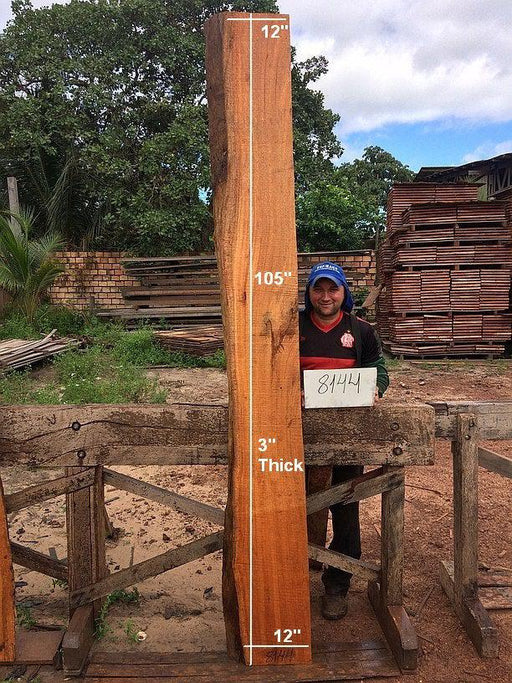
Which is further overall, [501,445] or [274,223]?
[501,445]

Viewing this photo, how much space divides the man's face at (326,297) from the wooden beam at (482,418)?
68cm

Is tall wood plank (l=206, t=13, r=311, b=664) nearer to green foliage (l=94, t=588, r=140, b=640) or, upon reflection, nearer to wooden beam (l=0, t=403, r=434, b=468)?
wooden beam (l=0, t=403, r=434, b=468)

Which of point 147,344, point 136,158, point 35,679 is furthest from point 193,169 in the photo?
point 35,679

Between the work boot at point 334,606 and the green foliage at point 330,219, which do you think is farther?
the green foliage at point 330,219

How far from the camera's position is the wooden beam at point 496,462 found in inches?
109

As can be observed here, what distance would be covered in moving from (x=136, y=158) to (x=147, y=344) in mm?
5779

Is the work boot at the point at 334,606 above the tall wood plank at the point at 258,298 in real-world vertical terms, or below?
below

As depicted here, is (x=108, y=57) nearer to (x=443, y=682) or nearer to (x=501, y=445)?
(x=501, y=445)

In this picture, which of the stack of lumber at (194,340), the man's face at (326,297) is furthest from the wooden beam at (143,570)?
the stack of lumber at (194,340)

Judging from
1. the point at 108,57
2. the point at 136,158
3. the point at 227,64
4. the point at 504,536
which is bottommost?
the point at 504,536

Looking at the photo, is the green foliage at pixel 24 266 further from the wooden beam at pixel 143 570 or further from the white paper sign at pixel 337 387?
the white paper sign at pixel 337 387

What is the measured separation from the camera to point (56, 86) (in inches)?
498

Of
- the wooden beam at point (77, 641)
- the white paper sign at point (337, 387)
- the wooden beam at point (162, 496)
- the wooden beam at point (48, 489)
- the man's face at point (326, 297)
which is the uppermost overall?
the man's face at point (326, 297)

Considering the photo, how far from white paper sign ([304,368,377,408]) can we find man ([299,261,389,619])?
0.37m
